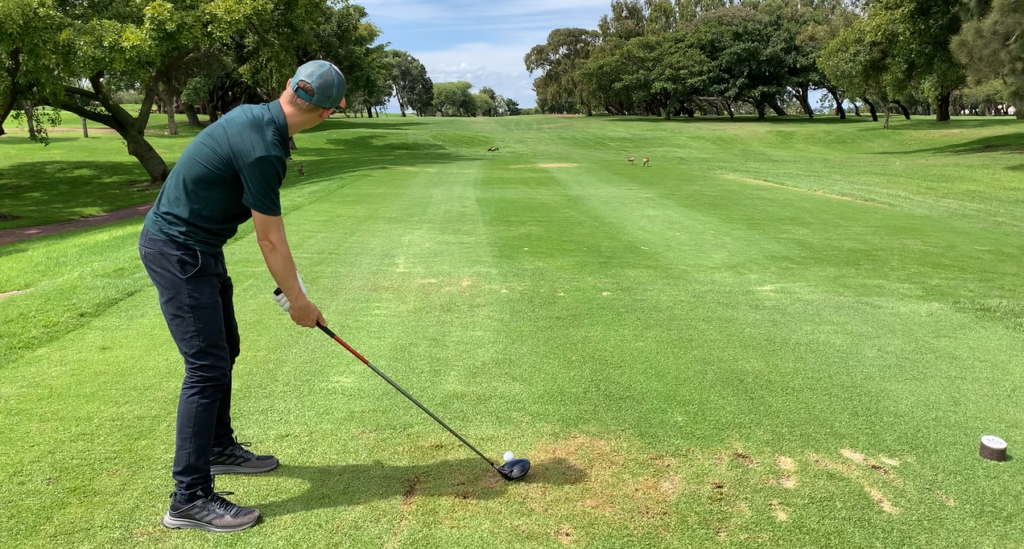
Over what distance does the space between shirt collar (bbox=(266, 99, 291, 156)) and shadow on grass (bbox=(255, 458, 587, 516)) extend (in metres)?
1.80

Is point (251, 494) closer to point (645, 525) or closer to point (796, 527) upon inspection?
point (645, 525)

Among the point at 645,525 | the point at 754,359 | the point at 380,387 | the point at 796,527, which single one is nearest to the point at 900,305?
the point at 754,359

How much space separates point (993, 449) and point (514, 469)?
2859 mm

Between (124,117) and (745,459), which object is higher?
(124,117)

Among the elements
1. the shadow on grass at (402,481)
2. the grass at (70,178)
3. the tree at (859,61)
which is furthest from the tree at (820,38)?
the shadow on grass at (402,481)

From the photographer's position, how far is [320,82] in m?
3.04

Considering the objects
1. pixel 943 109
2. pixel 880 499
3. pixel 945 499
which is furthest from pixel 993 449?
pixel 943 109

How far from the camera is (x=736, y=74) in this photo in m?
60.3

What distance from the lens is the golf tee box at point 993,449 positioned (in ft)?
12.3

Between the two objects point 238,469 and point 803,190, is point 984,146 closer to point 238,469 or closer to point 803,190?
point 803,190

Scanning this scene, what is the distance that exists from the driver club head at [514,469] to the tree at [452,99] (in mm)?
135780

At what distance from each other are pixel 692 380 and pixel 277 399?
3.10 meters

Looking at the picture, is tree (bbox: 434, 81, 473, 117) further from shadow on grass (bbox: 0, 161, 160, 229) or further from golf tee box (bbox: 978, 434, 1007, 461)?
golf tee box (bbox: 978, 434, 1007, 461)

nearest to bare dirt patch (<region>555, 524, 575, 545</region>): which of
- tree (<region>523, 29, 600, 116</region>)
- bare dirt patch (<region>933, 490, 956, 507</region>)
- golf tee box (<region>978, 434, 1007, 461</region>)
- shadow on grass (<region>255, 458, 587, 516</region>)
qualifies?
shadow on grass (<region>255, 458, 587, 516</region>)
